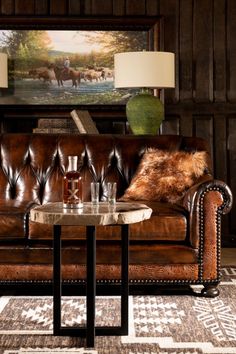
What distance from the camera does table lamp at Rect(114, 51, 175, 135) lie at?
5023mm

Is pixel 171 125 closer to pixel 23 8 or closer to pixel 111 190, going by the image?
pixel 23 8

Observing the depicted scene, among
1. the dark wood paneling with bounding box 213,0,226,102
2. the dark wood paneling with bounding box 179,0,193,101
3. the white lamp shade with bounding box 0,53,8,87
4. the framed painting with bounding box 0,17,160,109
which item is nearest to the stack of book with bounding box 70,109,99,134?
the framed painting with bounding box 0,17,160,109

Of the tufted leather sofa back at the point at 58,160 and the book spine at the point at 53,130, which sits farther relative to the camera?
the book spine at the point at 53,130

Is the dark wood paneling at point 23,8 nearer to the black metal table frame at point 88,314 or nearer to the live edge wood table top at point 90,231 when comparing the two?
the live edge wood table top at point 90,231

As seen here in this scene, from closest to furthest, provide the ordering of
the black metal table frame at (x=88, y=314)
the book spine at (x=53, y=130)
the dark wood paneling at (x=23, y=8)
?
the black metal table frame at (x=88, y=314), the book spine at (x=53, y=130), the dark wood paneling at (x=23, y=8)

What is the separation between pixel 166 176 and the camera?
4219mm

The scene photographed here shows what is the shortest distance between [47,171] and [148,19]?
1952mm

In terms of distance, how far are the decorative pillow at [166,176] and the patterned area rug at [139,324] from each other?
26.2 inches

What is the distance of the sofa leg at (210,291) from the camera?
3.82 meters

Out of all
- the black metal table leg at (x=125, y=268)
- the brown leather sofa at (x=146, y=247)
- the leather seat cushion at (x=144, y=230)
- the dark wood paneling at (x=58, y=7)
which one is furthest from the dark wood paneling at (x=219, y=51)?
the black metal table leg at (x=125, y=268)

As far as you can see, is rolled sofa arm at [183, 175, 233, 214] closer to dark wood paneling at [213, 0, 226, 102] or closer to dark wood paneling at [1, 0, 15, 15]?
dark wood paneling at [213, 0, 226, 102]

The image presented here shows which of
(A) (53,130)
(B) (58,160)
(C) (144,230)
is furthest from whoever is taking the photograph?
(A) (53,130)

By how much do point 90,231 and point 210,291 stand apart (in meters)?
1.19

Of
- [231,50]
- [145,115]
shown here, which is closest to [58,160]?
[145,115]
